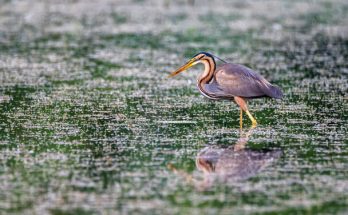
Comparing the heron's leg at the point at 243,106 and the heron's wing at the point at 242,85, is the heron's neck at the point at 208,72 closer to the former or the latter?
the heron's wing at the point at 242,85

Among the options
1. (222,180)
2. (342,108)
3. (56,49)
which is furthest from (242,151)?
(56,49)

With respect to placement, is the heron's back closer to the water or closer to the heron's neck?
the heron's neck

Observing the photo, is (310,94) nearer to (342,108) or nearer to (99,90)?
(342,108)

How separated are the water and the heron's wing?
13.1 inches

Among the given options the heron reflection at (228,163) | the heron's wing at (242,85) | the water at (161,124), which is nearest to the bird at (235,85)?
the heron's wing at (242,85)

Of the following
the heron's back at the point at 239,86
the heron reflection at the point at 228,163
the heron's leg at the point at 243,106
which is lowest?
the heron reflection at the point at 228,163

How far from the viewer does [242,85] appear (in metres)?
9.80

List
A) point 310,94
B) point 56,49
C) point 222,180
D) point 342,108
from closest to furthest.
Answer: point 222,180
point 342,108
point 310,94
point 56,49

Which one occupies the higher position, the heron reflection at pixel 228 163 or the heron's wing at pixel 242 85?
the heron's wing at pixel 242 85

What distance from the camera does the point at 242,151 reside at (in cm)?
830

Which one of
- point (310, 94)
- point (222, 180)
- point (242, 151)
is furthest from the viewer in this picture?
point (310, 94)

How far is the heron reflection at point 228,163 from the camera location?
7234 mm

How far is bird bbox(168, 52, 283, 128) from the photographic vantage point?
384 inches

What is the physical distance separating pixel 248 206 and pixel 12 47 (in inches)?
389
